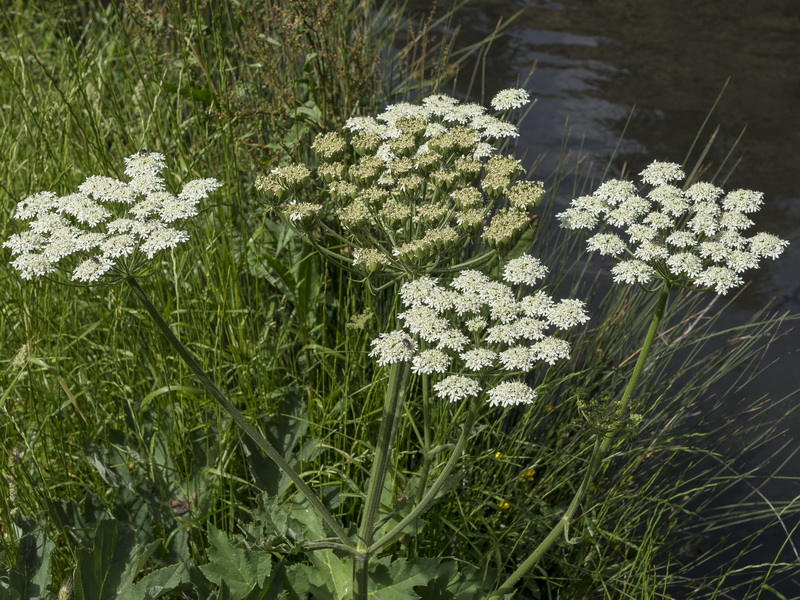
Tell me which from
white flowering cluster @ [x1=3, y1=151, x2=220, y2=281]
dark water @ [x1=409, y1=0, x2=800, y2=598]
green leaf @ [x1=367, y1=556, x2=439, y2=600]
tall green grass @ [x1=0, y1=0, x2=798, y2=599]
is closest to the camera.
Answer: white flowering cluster @ [x1=3, y1=151, x2=220, y2=281]

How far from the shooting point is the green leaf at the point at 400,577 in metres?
2.90

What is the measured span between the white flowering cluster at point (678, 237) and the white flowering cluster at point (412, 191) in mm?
326

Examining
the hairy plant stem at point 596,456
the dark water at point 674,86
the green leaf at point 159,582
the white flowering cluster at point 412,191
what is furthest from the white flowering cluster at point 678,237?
the dark water at point 674,86

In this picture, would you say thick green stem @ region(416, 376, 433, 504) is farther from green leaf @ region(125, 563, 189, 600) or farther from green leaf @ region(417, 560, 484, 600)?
green leaf @ region(125, 563, 189, 600)

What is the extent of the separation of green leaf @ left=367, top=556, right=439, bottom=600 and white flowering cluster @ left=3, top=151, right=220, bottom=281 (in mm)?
1293

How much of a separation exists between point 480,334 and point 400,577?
89 cm

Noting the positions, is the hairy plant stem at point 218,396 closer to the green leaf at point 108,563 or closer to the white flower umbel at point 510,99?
the green leaf at point 108,563

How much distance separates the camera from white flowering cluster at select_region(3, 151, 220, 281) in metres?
2.44

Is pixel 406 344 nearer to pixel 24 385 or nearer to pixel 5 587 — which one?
pixel 5 587

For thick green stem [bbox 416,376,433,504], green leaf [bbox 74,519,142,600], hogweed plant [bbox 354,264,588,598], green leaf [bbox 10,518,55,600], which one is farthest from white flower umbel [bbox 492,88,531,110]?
green leaf [bbox 10,518,55,600]

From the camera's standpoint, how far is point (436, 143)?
9.85ft

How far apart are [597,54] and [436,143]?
22.7 feet

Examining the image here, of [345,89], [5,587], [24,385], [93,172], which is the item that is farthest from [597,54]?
[5,587]

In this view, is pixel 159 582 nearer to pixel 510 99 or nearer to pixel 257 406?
pixel 257 406
